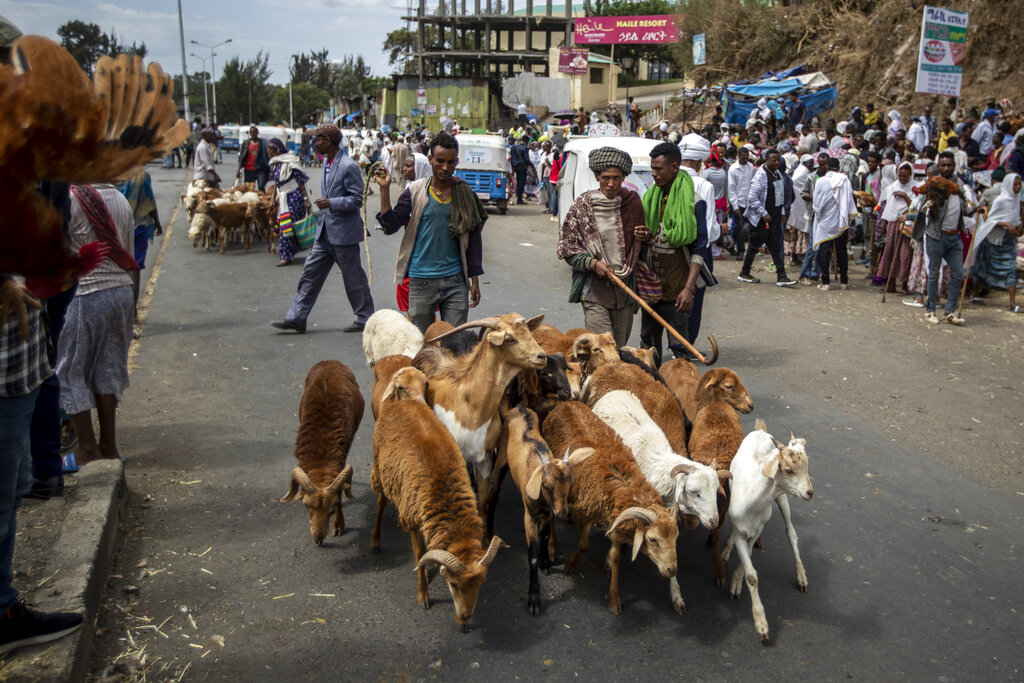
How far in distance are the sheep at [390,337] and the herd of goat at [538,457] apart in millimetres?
512

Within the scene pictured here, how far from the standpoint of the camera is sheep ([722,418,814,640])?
4.18m

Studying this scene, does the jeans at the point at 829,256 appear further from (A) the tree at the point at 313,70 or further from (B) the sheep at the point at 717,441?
(A) the tree at the point at 313,70

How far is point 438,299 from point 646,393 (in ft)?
7.31

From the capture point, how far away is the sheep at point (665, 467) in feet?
13.9

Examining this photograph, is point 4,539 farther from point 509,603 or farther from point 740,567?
point 740,567

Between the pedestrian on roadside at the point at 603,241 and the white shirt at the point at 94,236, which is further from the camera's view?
the pedestrian on roadside at the point at 603,241

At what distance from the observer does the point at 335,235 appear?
9.44 metres

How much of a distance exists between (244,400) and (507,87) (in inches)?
1654

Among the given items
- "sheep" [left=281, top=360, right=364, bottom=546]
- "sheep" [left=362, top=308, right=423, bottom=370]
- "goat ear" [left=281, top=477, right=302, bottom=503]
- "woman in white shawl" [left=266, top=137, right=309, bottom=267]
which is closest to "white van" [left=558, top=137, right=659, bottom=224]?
"woman in white shawl" [left=266, top=137, right=309, bottom=267]

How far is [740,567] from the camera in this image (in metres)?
4.36

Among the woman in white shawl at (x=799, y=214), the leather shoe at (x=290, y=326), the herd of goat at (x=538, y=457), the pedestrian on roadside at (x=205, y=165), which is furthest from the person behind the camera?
the pedestrian on roadside at (x=205, y=165)

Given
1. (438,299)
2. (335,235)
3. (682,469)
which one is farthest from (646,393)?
(335,235)

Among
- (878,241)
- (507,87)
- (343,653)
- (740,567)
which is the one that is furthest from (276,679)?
(507,87)

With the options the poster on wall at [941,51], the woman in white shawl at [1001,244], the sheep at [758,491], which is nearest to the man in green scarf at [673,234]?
the sheep at [758,491]
